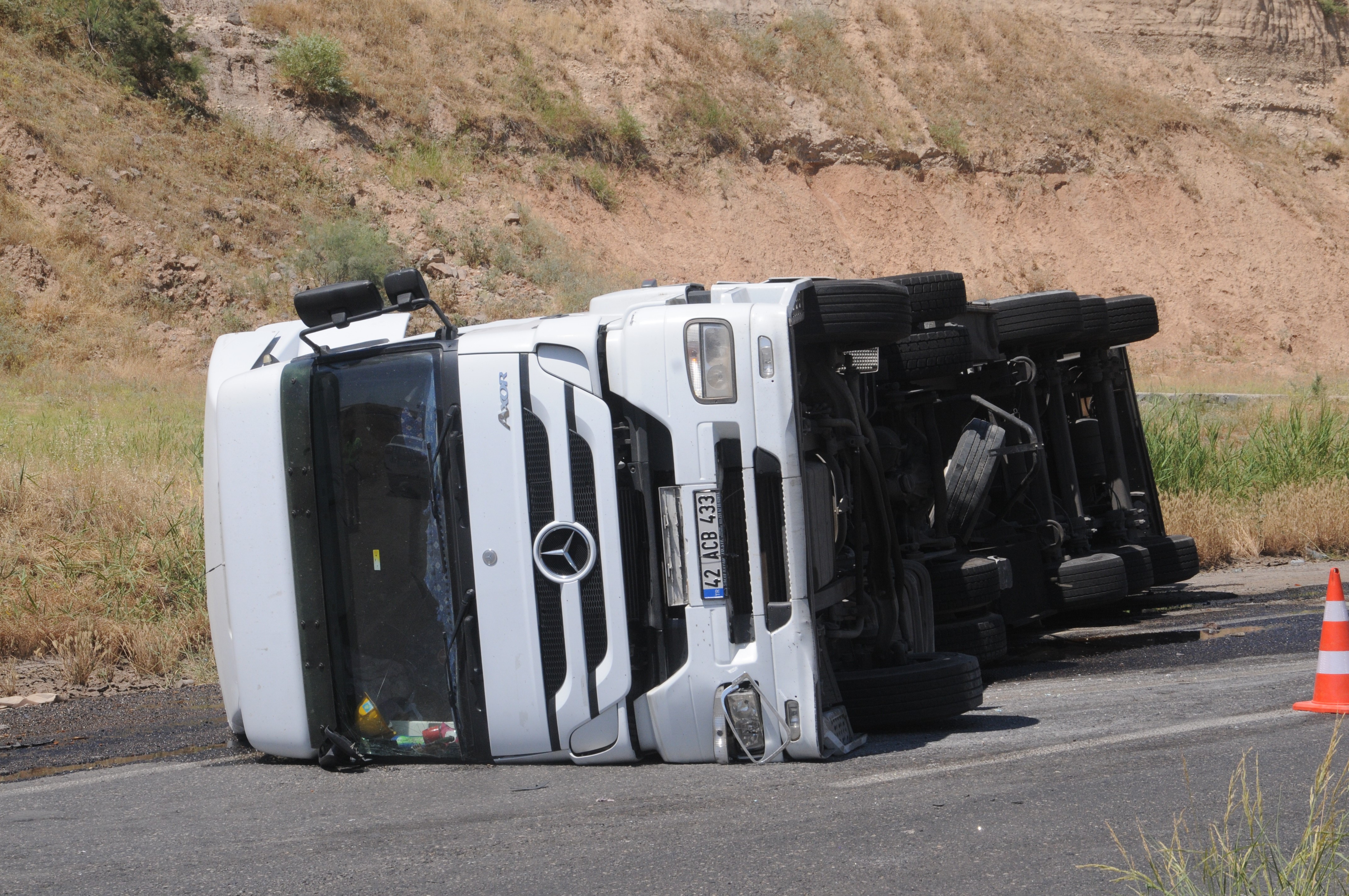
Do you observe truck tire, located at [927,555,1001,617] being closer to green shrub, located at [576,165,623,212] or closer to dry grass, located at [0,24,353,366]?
dry grass, located at [0,24,353,366]

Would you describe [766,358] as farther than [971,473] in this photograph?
No

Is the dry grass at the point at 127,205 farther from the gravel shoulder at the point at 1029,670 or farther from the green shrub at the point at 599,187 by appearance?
the gravel shoulder at the point at 1029,670

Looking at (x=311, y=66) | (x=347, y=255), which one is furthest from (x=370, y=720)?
(x=311, y=66)

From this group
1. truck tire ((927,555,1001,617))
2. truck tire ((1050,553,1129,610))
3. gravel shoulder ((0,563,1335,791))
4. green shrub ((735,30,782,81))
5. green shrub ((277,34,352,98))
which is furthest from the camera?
green shrub ((735,30,782,81))

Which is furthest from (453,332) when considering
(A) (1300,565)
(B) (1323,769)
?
(A) (1300,565)

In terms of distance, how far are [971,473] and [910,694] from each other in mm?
1937

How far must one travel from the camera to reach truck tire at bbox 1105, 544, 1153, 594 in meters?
7.58

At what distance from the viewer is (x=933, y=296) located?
6367 mm

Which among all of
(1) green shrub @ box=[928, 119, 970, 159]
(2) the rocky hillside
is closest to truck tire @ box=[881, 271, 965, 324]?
(2) the rocky hillside

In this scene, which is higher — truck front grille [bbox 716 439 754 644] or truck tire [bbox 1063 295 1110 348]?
truck tire [bbox 1063 295 1110 348]

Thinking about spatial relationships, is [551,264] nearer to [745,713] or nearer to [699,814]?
[745,713]

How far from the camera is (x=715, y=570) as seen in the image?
13.6ft

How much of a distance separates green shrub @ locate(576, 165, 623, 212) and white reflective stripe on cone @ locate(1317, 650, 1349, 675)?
1226 inches

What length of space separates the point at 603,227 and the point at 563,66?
662 centimetres
